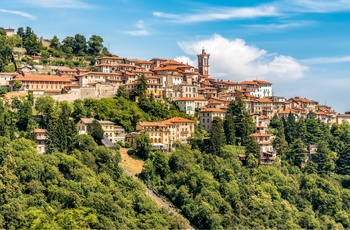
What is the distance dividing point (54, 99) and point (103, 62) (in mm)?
16860

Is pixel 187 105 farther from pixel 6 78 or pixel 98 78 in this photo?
pixel 6 78

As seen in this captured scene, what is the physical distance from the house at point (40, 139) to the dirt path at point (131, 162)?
7075 millimetres

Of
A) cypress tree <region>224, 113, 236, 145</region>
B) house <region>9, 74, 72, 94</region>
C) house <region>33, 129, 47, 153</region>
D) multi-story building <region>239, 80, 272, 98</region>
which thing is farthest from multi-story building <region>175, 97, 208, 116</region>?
house <region>33, 129, 47, 153</region>

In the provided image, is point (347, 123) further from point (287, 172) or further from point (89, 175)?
point (89, 175)

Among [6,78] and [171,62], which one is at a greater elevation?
[171,62]

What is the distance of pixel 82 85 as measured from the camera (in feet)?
204

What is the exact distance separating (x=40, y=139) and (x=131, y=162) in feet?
27.8

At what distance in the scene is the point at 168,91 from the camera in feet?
214

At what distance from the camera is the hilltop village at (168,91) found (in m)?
55.5

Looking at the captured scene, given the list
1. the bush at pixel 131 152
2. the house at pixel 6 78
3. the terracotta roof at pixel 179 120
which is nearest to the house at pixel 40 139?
the bush at pixel 131 152

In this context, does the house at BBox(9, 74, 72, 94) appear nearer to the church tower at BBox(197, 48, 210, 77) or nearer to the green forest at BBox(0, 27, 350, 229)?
the green forest at BBox(0, 27, 350, 229)

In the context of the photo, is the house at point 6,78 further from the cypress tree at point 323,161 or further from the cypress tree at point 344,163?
the cypress tree at point 344,163

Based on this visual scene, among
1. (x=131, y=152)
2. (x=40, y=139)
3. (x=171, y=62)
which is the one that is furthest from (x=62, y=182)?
(x=171, y=62)

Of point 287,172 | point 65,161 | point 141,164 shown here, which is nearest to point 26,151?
point 65,161
